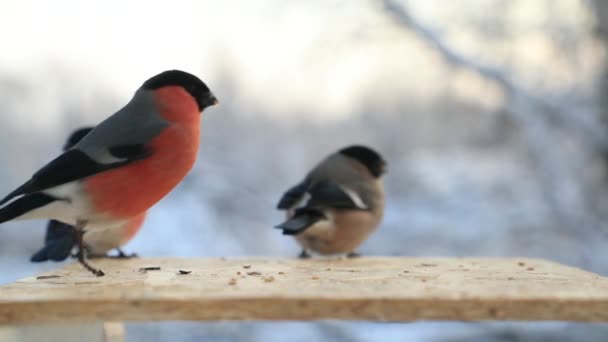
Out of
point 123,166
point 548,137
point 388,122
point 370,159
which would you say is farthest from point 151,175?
point 548,137

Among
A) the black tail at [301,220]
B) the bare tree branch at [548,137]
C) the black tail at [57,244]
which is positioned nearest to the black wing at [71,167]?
the black tail at [57,244]

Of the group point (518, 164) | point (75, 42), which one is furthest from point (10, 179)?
point (518, 164)

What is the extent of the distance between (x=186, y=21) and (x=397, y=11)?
0.65 meters

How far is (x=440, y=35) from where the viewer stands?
223cm

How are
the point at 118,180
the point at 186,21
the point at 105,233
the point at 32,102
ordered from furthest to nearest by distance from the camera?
the point at 186,21 → the point at 32,102 → the point at 105,233 → the point at 118,180

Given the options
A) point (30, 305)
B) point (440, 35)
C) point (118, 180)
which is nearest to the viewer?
point (30, 305)

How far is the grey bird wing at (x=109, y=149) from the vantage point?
96cm

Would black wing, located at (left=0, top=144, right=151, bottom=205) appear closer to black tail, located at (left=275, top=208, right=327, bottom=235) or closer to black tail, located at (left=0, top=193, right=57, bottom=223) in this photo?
black tail, located at (left=0, top=193, right=57, bottom=223)

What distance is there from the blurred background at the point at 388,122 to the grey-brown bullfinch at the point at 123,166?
942 millimetres

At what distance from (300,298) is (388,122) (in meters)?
1.49

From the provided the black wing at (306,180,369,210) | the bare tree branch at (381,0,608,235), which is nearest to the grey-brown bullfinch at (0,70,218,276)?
the black wing at (306,180,369,210)

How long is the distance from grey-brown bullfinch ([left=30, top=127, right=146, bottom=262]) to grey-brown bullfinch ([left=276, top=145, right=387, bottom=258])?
0.30 metres

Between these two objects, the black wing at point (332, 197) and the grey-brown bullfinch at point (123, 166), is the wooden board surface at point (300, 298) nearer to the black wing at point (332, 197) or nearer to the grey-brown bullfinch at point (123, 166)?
the grey-brown bullfinch at point (123, 166)

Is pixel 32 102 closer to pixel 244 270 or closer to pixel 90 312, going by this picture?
pixel 244 270
